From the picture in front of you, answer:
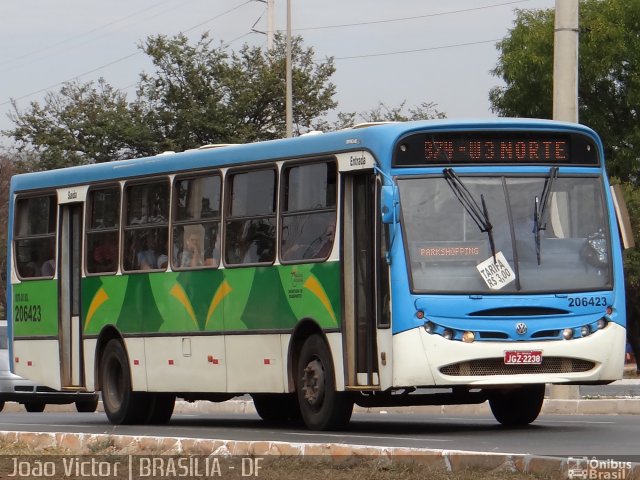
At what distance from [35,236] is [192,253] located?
350 centimetres

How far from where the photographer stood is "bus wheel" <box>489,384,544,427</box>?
1736 cm

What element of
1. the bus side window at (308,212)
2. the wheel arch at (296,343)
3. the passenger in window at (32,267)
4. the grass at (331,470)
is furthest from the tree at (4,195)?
the grass at (331,470)

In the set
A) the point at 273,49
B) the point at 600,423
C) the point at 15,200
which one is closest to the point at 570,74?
the point at 600,423

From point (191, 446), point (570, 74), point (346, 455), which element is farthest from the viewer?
point (570, 74)

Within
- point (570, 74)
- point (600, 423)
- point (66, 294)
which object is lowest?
point (600, 423)

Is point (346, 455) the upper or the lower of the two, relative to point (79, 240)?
lower

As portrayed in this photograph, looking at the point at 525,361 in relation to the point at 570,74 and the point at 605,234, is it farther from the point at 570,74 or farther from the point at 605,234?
the point at 570,74

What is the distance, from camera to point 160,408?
2042 centimetres

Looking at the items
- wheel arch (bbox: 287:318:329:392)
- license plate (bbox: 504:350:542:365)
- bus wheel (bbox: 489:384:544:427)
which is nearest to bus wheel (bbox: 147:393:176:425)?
wheel arch (bbox: 287:318:329:392)

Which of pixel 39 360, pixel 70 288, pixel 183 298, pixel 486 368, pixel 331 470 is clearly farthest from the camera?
pixel 39 360

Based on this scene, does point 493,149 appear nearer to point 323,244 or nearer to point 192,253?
point 323,244

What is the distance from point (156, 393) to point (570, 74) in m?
6.81

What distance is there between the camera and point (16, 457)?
1384 centimetres

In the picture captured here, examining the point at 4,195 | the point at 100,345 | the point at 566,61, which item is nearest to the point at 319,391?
the point at 100,345
